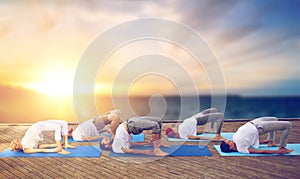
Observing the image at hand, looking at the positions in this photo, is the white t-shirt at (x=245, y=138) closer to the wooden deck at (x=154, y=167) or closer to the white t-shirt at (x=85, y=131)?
the wooden deck at (x=154, y=167)

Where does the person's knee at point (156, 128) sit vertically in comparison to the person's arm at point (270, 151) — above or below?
above

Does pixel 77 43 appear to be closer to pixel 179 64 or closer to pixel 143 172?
pixel 179 64

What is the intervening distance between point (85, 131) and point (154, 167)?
182 centimetres

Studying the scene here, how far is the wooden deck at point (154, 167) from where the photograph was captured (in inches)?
123

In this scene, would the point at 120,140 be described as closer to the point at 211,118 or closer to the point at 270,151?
the point at 211,118

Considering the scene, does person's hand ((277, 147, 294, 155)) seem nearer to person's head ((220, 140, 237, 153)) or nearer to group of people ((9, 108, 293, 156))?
group of people ((9, 108, 293, 156))

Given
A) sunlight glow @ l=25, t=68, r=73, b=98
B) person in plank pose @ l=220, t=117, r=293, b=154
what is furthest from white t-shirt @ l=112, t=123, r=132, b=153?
sunlight glow @ l=25, t=68, r=73, b=98

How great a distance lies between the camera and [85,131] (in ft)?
15.4

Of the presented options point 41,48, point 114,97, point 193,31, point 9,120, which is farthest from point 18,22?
point 193,31

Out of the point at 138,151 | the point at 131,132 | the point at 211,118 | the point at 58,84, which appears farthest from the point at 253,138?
the point at 58,84

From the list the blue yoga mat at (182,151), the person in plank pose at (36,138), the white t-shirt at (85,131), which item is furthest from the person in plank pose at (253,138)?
the person in plank pose at (36,138)

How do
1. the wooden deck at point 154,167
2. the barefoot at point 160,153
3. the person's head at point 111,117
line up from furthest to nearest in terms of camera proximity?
1. the person's head at point 111,117
2. the barefoot at point 160,153
3. the wooden deck at point 154,167

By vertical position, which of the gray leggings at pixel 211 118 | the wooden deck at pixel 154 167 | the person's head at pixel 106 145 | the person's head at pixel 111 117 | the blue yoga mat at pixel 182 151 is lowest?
the wooden deck at pixel 154 167

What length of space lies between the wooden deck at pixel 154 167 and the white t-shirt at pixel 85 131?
35.9 inches
